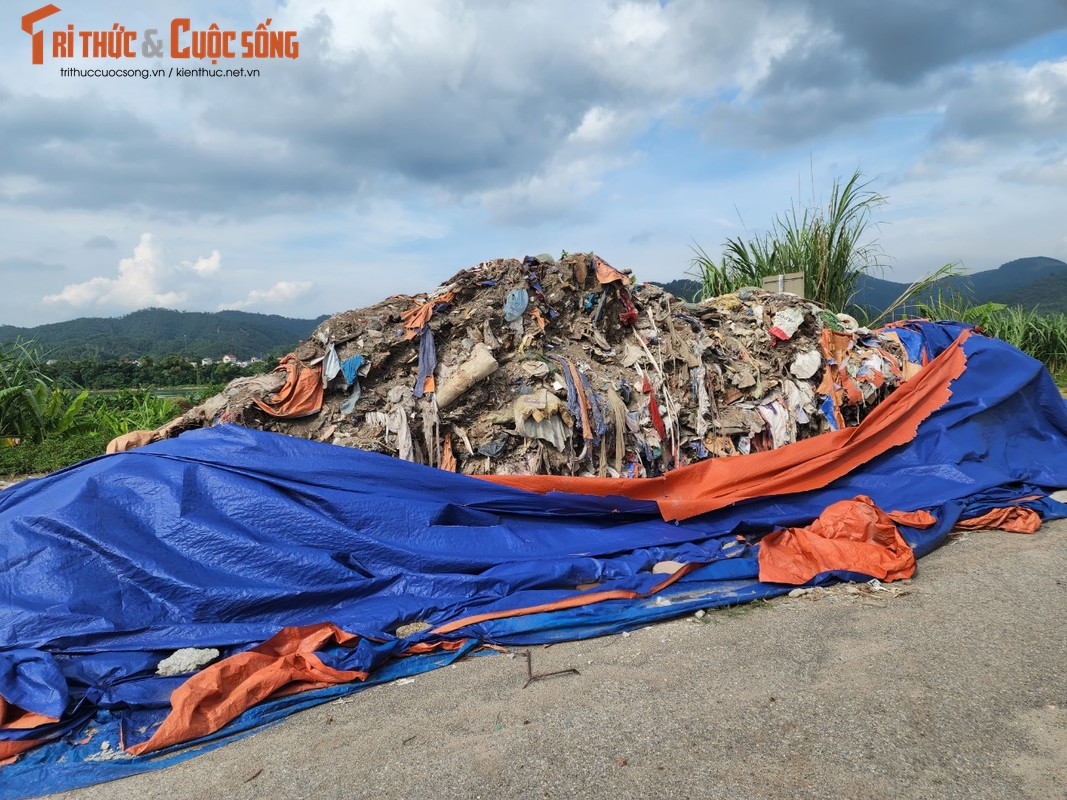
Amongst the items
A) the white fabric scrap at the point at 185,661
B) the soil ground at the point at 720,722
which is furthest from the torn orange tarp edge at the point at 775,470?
the white fabric scrap at the point at 185,661

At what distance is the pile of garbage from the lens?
15.1 ft

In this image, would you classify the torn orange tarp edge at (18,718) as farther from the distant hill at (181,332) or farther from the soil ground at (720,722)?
the distant hill at (181,332)

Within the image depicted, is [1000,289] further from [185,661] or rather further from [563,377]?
[185,661]

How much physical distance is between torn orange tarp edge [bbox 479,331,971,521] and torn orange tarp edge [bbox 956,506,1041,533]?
0.69 meters

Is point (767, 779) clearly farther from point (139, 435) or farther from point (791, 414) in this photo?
point (139, 435)

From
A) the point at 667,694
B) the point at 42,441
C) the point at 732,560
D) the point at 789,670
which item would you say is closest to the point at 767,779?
the point at 667,694

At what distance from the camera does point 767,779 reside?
6.86 feet

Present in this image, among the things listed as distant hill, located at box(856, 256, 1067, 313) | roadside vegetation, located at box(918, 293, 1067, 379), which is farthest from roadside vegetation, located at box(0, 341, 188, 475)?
roadside vegetation, located at box(918, 293, 1067, 379)

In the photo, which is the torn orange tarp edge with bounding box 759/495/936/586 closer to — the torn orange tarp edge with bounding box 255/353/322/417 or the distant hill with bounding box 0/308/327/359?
the torn orange tarp edge with bounding box 255/353/322/417

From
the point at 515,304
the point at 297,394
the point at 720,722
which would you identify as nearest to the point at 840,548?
the point at 720,722

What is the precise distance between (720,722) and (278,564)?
7.05 feet

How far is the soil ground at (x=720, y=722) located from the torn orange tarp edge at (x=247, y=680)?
0.43 ft

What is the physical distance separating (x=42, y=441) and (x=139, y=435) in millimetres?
4741

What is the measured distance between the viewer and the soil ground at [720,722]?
83.5 inches
